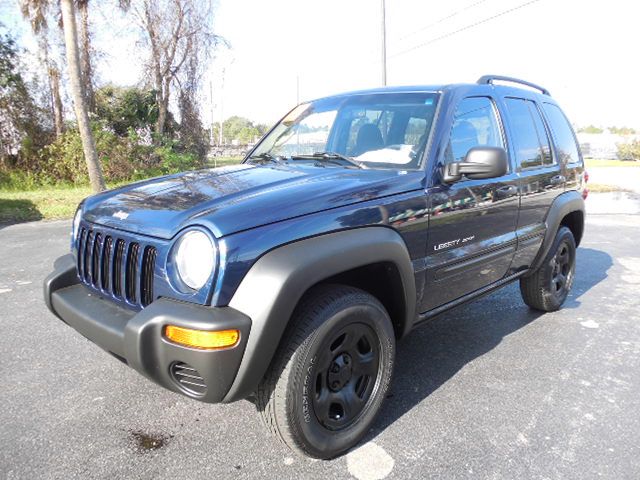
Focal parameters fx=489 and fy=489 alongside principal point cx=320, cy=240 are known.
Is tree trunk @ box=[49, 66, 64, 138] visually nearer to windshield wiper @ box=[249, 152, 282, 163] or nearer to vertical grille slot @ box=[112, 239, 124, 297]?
windshield wiper @ box=[249, 152, 282, 163]

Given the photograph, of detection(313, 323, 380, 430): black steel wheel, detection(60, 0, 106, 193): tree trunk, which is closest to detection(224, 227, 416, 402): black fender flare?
detection(313, 323, 380, 430): black steel wheel

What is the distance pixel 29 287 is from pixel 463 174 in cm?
453

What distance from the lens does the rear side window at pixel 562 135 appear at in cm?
417

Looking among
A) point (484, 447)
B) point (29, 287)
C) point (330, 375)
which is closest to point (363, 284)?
point (330, 375)

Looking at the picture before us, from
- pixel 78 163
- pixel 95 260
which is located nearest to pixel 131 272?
pixel 95 260

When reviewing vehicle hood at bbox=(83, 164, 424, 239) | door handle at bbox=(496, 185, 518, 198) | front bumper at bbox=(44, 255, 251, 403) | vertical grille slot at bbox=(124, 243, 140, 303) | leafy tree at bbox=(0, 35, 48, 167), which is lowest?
front bumper at bbox=(44, 255, 251, 403)

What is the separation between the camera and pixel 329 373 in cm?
237

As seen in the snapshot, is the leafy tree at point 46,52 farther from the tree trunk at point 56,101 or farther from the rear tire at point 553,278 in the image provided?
the rear tire at point 553,278

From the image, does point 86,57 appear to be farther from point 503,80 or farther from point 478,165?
point 478,165

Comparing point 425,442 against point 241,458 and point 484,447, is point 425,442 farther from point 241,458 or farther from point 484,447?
point 241,458

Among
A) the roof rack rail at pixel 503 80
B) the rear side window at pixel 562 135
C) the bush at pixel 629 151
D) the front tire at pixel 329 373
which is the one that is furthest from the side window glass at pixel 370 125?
the bush at pixel 629 151

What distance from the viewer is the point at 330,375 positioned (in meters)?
2.37

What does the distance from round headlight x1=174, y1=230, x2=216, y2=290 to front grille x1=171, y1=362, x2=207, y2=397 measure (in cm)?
34

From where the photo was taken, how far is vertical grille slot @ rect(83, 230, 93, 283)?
2.59 meters
